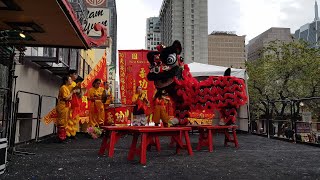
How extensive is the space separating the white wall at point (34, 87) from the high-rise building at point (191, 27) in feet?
257

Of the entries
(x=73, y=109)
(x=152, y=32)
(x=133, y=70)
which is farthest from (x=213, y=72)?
(x=152, y=32)

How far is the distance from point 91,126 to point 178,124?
4419 millimetres

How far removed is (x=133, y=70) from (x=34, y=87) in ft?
11.2

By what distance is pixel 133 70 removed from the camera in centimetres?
1116

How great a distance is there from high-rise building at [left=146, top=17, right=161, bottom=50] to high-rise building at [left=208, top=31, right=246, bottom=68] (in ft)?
85.3

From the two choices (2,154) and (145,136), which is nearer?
(2,154)

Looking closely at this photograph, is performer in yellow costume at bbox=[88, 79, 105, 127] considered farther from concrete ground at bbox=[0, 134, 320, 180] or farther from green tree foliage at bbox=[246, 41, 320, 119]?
green tree foliage at bbox=[246, 41, 320, 119]

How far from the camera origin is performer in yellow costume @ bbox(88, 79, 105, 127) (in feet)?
33.0

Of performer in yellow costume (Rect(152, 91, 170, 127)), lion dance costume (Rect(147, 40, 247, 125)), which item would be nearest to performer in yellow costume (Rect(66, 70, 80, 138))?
performer in yellow costume (Rect(152, 91, 170, 127))

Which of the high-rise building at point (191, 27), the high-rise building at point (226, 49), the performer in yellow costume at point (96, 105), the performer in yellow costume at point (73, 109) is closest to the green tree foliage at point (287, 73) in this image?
the performer in yellow costume at point (96, 105)

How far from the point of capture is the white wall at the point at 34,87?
792cm

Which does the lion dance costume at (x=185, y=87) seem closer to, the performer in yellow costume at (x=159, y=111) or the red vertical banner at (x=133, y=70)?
the performer in yellow costume at (x=159, y=111)

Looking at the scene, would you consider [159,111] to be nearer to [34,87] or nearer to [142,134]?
[34,87]

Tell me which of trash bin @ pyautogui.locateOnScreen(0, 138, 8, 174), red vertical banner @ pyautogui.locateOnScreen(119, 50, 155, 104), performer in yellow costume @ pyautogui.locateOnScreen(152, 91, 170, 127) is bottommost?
trash bin @ pyautogui.locateOnScreen(0, 138, 8, 174)
